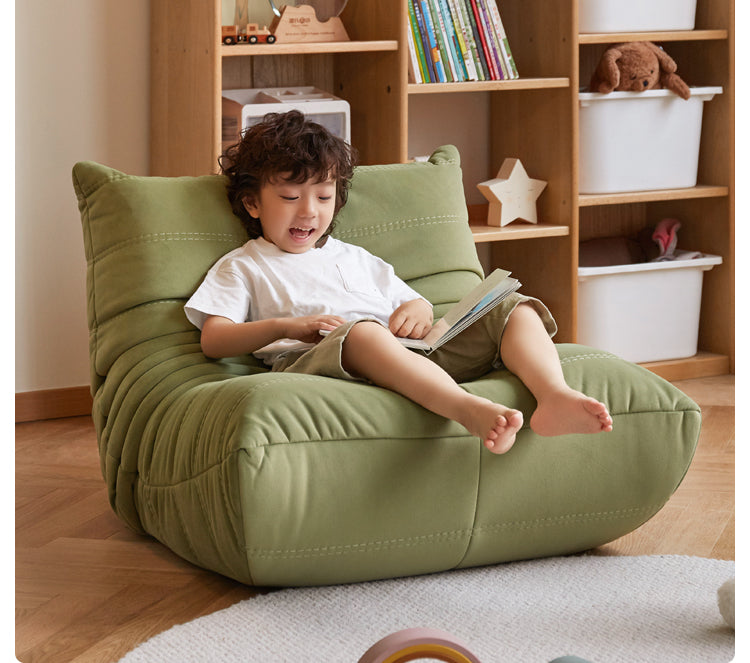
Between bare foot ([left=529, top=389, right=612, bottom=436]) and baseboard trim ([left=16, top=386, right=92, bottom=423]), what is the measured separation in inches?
58.4

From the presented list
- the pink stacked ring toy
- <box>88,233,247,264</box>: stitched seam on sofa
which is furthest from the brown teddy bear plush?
the pink stacked ring toy

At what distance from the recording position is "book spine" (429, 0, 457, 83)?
2775 millimetres

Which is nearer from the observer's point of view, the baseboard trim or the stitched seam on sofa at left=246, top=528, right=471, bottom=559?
the stitched seam on sofa at left=246, top=528, right=471, bottom=559

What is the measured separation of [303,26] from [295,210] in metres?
0.84

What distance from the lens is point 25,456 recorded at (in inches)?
93.7

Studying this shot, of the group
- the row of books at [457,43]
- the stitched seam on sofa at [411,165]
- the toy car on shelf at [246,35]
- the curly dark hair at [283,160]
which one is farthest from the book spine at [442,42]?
the curly dark hair at [283,160]

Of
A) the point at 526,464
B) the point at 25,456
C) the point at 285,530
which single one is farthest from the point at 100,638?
the point at 25,456

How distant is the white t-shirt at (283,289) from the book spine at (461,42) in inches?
40.5

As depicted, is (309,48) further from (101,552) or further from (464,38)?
(101,552)

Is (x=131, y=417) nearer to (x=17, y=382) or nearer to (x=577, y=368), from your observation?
(x=577, y=368)

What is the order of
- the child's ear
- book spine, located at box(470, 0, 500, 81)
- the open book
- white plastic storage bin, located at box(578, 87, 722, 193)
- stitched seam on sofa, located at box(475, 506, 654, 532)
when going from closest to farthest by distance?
stitched seam on sofa, located at box(475, 506, 654, 532) → the open book → the child's ear → book spine, located at box(470, 0, 500, 81) → white plastic storage bin, located at box(578, 87, 722, 193)

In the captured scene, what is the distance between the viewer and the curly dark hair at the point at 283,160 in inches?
75.7

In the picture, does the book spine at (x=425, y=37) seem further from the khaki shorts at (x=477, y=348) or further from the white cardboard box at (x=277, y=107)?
the khaki shorts at (x=477, y=348)

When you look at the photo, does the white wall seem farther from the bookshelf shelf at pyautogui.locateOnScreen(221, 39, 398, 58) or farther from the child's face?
the child's face
